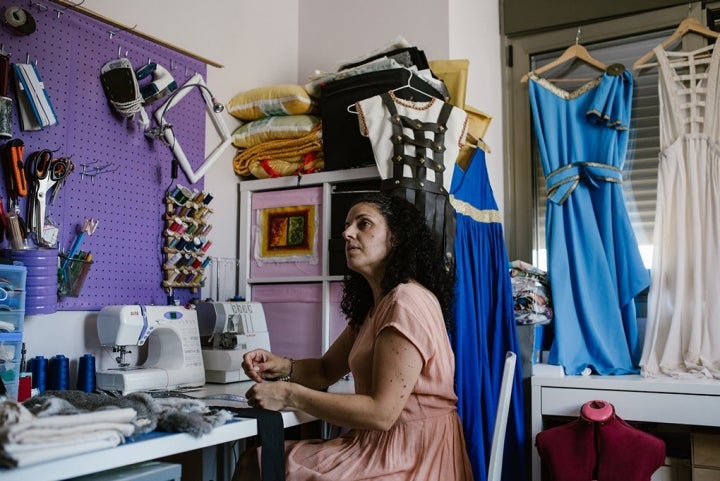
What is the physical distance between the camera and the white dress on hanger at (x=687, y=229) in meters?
2.51

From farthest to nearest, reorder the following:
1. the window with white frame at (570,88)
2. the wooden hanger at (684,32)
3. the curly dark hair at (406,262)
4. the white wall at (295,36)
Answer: the window with white frame at (570,88) < the wooden hanger at (684,32) < the white wall at (295,36) < the curly dark hair at (406,262)

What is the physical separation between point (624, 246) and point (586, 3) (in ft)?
3.86

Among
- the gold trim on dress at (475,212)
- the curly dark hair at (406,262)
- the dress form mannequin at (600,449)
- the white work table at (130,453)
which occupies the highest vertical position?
the gold trim on dress at (475,212)

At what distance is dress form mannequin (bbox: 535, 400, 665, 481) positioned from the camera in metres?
2.11

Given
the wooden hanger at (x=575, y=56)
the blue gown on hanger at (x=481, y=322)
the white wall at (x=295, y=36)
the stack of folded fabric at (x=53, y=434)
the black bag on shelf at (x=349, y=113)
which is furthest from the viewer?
the wooden hanger at (x=575, y=56)

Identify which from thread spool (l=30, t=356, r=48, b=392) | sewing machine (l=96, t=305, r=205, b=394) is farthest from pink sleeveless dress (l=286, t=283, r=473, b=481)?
thread spool (l=30, t=356, r=48, b=392)

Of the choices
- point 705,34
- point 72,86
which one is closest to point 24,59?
point 72,86

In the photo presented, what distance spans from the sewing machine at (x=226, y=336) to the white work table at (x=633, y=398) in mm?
1021

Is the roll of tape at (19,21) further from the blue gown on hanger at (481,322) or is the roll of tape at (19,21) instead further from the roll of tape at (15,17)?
the blue gown on hanger at (481,322)

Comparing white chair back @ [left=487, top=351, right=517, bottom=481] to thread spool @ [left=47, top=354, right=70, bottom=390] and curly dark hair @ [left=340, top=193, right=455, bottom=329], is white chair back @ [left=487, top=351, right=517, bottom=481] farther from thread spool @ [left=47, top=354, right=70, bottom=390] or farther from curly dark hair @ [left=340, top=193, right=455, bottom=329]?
thread spool @ [left=47, top=354, right=70, bottom=390]

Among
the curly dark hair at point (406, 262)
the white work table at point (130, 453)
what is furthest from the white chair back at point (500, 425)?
the white work table at point (130, 453)

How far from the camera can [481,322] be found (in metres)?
2.48

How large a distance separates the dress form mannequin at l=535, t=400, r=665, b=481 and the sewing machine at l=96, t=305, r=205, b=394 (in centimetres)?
115

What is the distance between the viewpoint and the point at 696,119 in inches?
106
